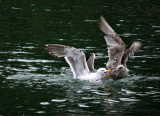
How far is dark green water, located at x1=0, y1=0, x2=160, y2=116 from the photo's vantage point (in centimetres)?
1189

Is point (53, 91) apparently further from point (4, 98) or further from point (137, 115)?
point (137, 115)

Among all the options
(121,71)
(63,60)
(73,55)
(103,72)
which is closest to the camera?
(73,55)

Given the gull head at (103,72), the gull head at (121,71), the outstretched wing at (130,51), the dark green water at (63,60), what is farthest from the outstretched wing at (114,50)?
the gull head at (103,72)

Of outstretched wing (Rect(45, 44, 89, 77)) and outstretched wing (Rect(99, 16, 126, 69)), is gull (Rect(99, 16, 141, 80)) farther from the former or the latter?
outstretched wing (Rect(45, 44, 89, 77))

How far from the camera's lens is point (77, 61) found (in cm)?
1490

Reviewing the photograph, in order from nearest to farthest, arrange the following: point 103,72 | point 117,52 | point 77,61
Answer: point 77,61, point 103,72, point 117,52

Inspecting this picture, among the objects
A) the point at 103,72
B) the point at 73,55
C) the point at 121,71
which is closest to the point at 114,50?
the point at 121,71

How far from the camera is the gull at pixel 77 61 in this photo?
1461cm

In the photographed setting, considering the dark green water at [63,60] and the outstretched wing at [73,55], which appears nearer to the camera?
the dark green water at [63,60]

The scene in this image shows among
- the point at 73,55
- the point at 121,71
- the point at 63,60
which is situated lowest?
the point at 121,71

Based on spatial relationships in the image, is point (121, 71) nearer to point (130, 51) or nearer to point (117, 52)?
point (130, 51)

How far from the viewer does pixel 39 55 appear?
58.8ft

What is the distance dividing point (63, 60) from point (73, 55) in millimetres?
3484

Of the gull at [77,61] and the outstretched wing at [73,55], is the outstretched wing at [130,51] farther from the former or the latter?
the outstretched wing at [73,55]
